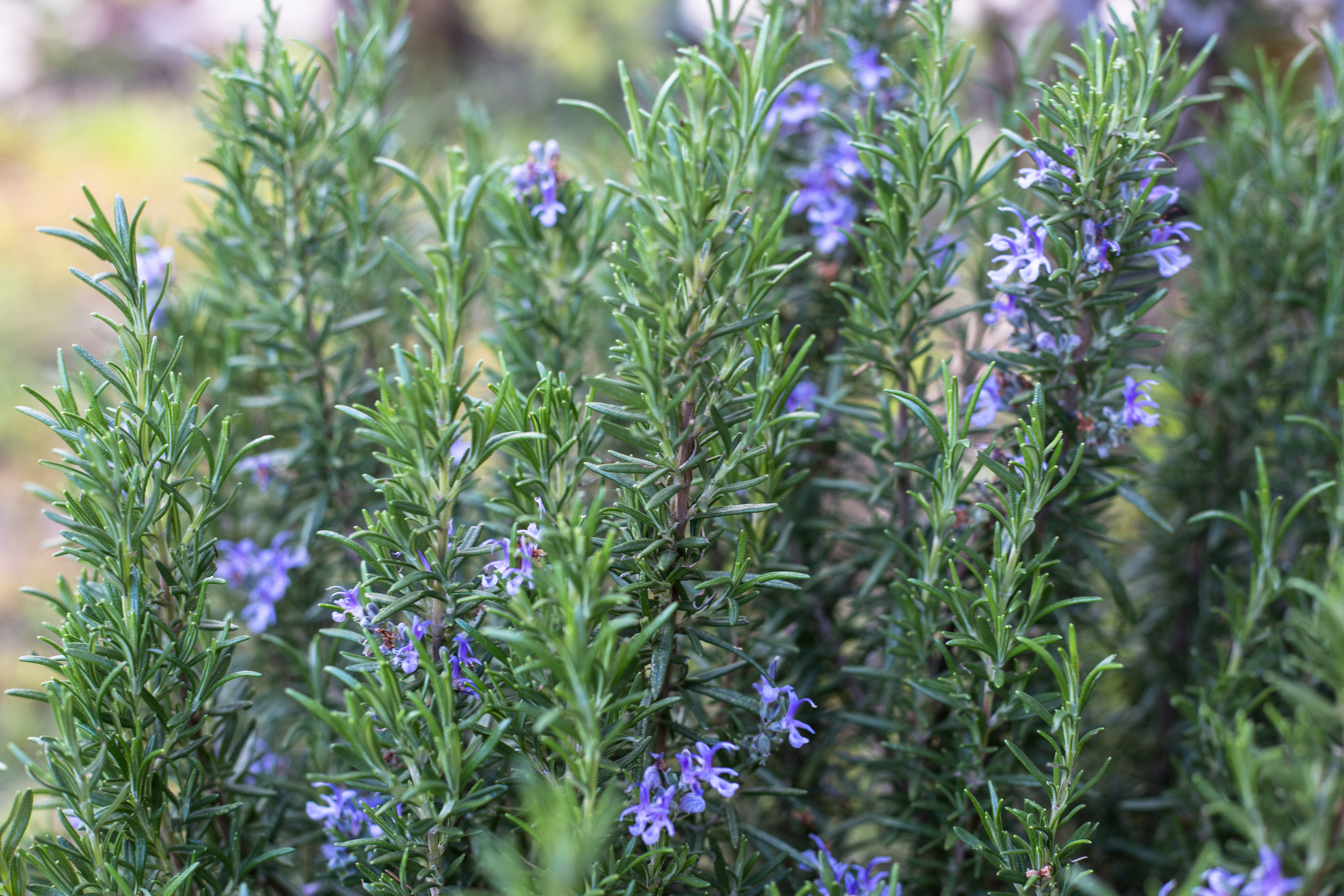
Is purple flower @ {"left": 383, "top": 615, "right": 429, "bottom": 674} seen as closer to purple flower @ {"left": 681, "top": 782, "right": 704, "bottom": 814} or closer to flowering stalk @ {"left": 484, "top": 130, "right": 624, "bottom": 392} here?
purple flower @ {"left": 681, "top": 782, "right": 704, "bottom": 814}

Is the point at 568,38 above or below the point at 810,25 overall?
above

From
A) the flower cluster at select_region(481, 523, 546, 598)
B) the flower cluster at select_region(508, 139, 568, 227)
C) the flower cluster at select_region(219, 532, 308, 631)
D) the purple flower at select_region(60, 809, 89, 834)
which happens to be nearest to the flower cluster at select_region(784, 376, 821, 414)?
the flower cluster at select_region(508, 139, 568, 227)

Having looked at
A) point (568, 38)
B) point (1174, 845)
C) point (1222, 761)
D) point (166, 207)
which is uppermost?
point (568, 38)

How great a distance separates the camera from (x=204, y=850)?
86 centimetres

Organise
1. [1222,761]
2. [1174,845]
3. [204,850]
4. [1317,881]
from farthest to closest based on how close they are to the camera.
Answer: [1174,845], [1222,761], [204,850], [1317,881]

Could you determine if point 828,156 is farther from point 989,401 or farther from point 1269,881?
point 1269,881

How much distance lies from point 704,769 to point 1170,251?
71cm

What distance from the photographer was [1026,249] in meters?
0.93

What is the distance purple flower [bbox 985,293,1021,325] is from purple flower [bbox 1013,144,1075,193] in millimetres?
122

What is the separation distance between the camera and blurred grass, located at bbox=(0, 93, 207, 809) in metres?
2.55

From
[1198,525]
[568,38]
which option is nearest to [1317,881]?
[1198,525]

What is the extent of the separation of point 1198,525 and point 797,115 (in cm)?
82

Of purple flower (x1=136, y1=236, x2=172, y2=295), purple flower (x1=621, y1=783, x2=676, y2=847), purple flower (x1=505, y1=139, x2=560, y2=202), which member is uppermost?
purple flower (x1=136, y1=236, x2=172, y2=295)

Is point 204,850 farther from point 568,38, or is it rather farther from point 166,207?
point 568,38
